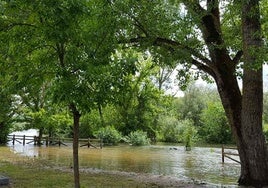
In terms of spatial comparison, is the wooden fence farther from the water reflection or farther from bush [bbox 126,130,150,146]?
the water reflection


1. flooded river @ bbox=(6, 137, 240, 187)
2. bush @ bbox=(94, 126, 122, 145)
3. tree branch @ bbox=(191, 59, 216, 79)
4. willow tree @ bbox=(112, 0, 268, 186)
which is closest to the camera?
willow tree @ bbox=(112, 0, 268, 186)

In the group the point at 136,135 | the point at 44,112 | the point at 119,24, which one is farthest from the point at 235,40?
the point at 136,135

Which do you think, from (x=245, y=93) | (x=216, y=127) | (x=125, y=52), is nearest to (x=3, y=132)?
(x=216, y=127)

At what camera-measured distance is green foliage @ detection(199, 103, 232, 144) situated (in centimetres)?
4856

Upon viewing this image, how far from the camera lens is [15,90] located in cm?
873

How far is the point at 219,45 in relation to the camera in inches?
513

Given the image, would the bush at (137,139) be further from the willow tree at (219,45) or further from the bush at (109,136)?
the willow tree at (219,45)

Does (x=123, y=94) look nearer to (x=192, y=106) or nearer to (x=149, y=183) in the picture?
(x=149, y=183)

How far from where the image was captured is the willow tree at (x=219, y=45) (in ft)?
39.9

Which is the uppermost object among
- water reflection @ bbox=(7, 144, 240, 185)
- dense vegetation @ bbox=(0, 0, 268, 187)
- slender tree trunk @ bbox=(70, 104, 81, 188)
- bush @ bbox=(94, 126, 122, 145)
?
dense vegetation @ bbox=(0, 0, 268, 187)

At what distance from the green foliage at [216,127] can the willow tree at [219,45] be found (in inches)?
1398

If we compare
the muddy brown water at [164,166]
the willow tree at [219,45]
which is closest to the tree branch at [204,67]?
the willow tree at [219,45]

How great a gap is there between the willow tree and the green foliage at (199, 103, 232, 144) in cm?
3550

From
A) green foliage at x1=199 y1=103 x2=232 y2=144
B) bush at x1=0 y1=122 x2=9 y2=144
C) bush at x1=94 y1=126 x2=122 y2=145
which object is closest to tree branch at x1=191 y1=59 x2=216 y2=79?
bush at x1=0 y1=122 x2=9 y2=144
